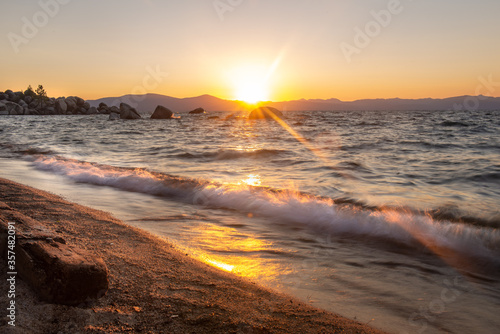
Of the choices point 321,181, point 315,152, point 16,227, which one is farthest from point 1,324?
point 315,152

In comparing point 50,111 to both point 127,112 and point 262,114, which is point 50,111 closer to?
point 127,112

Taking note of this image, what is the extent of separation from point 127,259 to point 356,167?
281 inches

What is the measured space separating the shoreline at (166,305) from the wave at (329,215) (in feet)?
6.78

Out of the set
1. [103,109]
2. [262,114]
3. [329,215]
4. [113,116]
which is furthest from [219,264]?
[103,109]

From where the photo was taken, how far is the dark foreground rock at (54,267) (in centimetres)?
164

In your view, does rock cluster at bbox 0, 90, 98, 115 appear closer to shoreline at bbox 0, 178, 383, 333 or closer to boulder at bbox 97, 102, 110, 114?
boulder at bbox 97, 102, 110, 114

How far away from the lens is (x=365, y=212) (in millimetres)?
4578

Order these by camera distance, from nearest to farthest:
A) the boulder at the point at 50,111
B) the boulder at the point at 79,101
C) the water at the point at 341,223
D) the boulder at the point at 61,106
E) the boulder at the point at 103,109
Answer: the water at the point at 341,223
the boulder at the point at 61,106
the boulder at the point at 50,111
the boulder at the point at 79,101
the boulder at the point at 103,109

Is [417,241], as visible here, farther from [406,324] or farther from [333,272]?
[406,324]

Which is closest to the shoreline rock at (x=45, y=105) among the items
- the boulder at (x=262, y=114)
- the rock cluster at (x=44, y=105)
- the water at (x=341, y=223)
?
the rock cluster at (x=44, y=105)

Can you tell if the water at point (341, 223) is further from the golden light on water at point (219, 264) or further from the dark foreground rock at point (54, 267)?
the dark foreground rock at point (54, 267)

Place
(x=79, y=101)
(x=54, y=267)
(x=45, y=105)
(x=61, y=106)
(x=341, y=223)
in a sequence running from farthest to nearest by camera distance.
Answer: (x=79, y=101)
(x=45, y=105)
(x=61, y=106)
(x=341, y=223)
(x=54, y=267)

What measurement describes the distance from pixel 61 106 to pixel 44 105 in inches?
179

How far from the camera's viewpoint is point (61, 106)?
7225 cm
